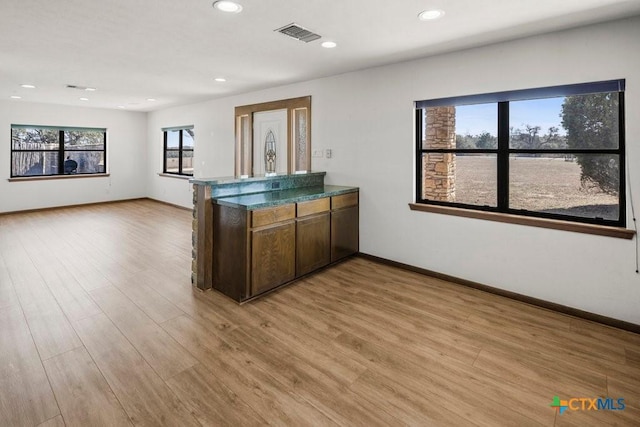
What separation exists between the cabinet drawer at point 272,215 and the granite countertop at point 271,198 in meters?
0.05

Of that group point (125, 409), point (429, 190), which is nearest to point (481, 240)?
point (429, 190)

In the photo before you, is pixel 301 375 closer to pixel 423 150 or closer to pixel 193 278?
pixel 193 278

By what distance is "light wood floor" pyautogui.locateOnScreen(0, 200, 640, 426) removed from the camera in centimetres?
188

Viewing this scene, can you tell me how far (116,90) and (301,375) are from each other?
601cm

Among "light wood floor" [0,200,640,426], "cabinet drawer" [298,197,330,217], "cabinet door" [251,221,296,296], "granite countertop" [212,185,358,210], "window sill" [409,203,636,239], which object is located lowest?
"light wood floor" [0,200,640,426]

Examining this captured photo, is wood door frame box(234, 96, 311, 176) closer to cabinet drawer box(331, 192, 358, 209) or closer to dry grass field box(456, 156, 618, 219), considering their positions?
cabinet drawer box(331, 192, 358, 209)

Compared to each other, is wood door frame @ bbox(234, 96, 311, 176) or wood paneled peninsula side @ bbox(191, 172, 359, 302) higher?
wood door frame @ bbox(234, 96, 311, 176)

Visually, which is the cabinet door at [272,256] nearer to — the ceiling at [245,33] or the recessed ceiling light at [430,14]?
the ceiling at [245,33]

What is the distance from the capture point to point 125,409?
186 cm

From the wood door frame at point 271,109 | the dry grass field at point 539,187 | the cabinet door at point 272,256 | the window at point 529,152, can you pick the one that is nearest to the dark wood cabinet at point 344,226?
the cabinet door at point 272,256

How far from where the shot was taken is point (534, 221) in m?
3.21

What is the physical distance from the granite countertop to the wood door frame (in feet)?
3.53

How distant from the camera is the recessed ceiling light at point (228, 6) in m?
2.54

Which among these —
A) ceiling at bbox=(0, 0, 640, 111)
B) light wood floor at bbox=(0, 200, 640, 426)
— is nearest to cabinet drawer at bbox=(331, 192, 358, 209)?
light wood floor at bbox=(0, 200, 640, 426)
